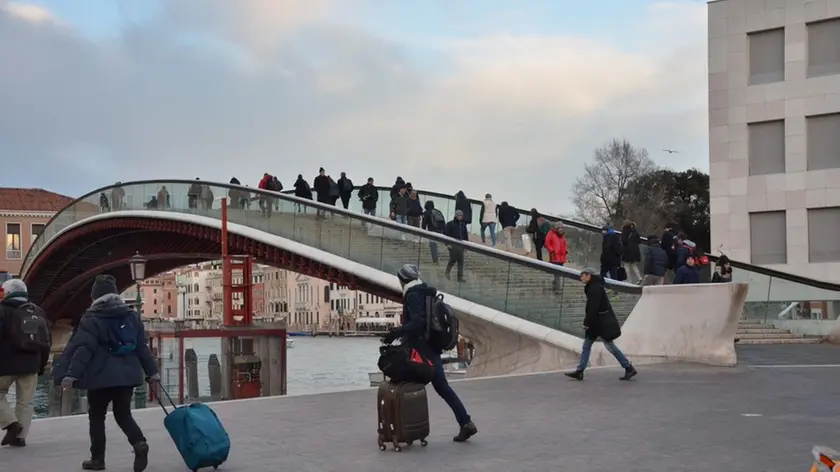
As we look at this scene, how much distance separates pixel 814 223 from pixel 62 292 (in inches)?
1416

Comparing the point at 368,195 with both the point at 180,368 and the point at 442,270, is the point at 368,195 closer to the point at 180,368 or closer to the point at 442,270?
the point at 180,368

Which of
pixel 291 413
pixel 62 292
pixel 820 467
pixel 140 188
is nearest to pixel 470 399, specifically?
pixel 291 413

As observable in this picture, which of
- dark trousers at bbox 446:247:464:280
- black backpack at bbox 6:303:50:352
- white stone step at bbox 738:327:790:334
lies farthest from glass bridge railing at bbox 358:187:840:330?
black backpack at bbox 6:303:50:352

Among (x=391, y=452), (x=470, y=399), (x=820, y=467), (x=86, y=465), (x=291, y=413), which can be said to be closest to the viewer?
(x=820, y=467)

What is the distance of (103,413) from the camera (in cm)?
725

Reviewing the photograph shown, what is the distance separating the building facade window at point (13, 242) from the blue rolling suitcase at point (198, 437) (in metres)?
80.8

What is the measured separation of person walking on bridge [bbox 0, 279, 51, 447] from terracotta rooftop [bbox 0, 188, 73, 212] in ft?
263

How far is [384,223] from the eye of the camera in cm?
2333

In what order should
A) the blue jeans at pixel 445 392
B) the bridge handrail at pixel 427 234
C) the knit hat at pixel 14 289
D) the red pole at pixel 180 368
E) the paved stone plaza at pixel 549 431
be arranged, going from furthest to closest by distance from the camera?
the red pole at pixel 180 368 < the bridge handrail at pixel 427 234 < the knit hat at pixel 14 289 < the blue jeans at pixel 445 392 < the paved stone plaza at pixel 549 431

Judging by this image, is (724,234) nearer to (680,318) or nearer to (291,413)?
(680,318)

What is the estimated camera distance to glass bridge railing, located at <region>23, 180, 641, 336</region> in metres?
17.1

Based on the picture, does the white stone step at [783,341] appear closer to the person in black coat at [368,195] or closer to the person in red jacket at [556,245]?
the person in red jacket at [556,245]

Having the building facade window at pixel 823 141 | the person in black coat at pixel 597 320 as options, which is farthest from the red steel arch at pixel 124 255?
the building facade window at pixel 823 141

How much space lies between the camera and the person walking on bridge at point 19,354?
330 inches
